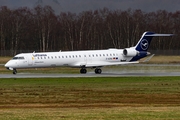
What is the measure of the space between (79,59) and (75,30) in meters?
67.4

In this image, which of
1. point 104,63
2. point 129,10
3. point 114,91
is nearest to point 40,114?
point 114,91

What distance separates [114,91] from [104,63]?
2138 cm

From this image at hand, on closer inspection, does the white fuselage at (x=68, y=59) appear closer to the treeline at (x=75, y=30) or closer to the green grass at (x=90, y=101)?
the green grass at (x=90, y=101)

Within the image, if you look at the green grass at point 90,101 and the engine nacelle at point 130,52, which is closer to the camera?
the green grass at point 90,101

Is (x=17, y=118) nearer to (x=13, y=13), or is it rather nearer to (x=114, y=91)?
(x=114, y=91)

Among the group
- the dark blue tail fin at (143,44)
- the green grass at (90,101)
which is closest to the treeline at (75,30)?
the dark blue tail fin at (143,44)

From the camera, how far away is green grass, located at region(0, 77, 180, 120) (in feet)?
62.3

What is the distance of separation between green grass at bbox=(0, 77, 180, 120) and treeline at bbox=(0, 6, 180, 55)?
73.3 m

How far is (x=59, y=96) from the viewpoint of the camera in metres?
27.9

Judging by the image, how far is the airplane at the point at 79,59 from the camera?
164 ft

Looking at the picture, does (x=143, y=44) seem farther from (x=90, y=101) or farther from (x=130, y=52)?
(x=90, y=101)

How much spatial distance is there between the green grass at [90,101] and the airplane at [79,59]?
14742 millimetres

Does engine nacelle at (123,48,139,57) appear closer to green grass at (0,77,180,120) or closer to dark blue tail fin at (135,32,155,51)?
dark blue tail fin at (135,32,155,51)

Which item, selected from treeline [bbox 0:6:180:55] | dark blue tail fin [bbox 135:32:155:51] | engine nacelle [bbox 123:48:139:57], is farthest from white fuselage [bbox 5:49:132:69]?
treeline [bbox 0:6:180:55]
